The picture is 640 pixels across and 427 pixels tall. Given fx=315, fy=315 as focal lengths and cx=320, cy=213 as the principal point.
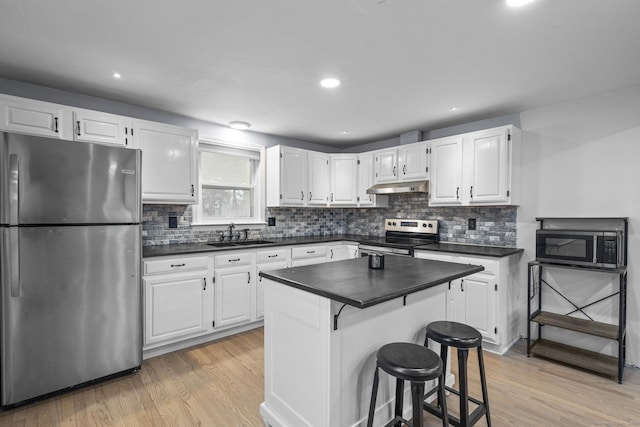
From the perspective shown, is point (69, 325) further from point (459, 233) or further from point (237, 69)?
point (459, 233)

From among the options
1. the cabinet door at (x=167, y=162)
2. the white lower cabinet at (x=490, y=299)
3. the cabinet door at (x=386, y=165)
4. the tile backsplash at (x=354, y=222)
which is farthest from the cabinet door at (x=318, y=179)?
the white lower cabinet at (x=490, y=299)

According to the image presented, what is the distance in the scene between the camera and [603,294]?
2.82 metres

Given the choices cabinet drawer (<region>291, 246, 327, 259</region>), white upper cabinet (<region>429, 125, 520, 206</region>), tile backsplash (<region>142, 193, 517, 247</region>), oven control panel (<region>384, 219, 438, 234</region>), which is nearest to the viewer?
white upper cabinet (<region>429, 125, 520, 206</region>)

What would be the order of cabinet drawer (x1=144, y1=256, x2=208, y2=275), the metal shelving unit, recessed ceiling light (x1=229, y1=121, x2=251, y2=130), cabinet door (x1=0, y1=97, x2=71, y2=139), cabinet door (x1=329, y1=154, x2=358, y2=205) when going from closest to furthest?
cabinet door (x1=0, y1=97, x2=71, y2=139), the metal shelving unit, cabinet drawer (x1=144, y1=256, x2=208, y2=275), recessed ceiling light (x1=229, y1=121, x2=251, y2=130), cabinet door (x1=329, y1=154, x2=358, y2=205)

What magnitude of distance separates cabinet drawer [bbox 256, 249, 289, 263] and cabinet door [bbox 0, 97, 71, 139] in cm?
198

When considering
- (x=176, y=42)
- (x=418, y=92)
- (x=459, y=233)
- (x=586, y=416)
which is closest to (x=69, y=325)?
(x=176, y=42)

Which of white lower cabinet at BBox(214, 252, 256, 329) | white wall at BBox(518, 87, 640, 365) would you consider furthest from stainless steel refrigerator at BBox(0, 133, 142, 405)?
white wall at BBox(518, 87, 640, 365)

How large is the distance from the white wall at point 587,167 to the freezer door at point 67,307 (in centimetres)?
371

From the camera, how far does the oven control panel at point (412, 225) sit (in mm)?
3941

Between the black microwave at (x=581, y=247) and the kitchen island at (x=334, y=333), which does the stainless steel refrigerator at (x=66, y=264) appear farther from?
the black microwave at (x=581, y=247)

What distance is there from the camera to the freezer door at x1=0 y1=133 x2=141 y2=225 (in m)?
2.00

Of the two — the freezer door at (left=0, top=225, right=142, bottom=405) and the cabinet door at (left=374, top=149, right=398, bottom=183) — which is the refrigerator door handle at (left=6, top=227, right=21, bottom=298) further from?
the cabinet door at (left=374, top=149, right=398, bottom=183)

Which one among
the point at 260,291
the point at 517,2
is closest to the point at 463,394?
the point at 517,2

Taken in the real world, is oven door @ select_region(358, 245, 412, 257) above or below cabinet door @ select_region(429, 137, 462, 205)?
below
